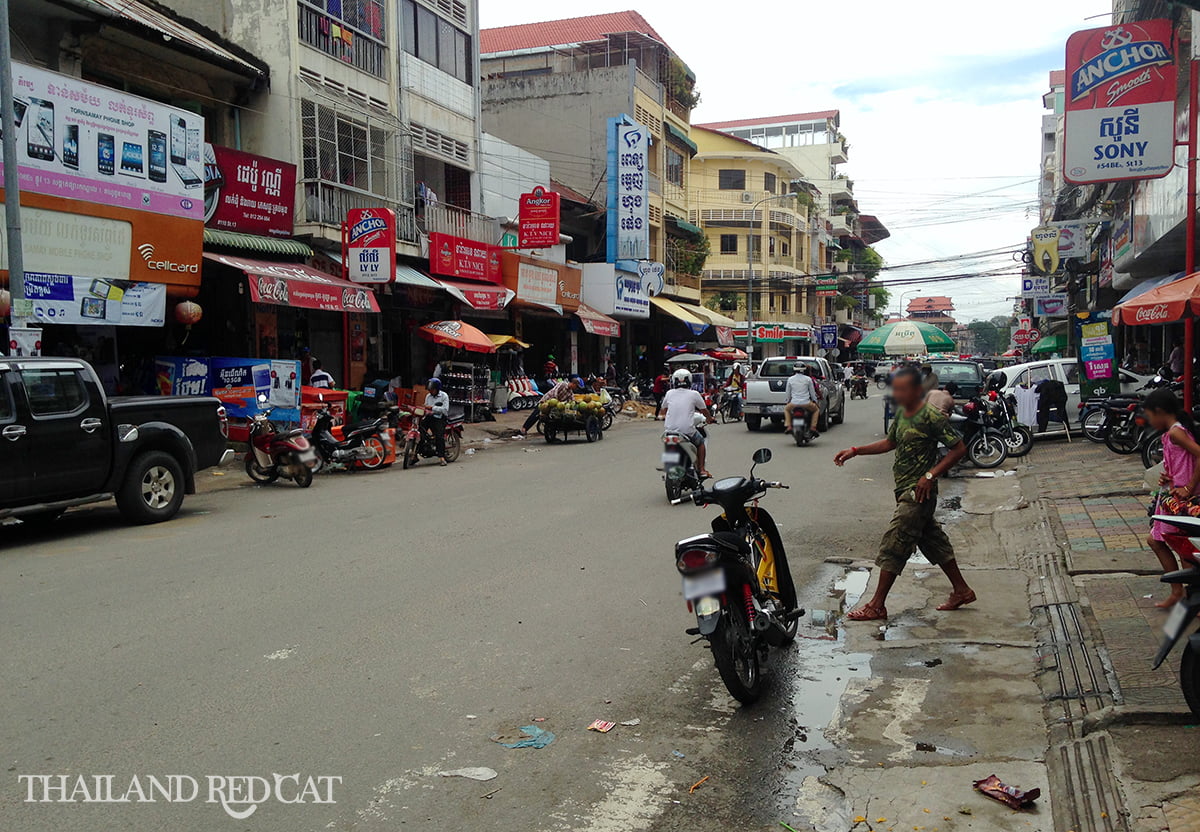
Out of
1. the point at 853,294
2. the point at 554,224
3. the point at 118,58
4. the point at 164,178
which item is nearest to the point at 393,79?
the point at 554,224

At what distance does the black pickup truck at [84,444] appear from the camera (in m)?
9.40

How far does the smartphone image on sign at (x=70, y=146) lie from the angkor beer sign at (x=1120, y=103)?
Result: 14.6m

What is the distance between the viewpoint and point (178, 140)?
16359 millimetres

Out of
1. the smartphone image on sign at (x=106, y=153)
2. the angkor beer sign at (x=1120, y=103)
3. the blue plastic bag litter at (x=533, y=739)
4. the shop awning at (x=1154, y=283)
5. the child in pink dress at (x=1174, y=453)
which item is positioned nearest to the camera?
the blue plastic bag litter at (x=533, y=739)

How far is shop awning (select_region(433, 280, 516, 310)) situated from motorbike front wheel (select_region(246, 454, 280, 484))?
1050cm

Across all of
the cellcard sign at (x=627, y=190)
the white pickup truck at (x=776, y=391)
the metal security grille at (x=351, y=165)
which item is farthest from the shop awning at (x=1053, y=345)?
the metal security grille at (x=351, y=165)

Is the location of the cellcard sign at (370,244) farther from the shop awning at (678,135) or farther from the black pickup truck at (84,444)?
the shop awning at (678,135)

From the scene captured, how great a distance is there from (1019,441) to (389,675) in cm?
1443

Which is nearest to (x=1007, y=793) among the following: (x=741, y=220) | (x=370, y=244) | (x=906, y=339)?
(x=370, y=244)

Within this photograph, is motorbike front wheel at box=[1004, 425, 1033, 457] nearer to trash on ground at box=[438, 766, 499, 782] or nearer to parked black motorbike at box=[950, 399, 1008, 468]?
parked black motorbike at box=[950, 399, 1008, 468]

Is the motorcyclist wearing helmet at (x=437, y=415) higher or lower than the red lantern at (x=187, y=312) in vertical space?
lower

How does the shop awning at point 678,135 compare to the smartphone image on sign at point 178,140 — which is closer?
the smartphone image on sign at point 178,140

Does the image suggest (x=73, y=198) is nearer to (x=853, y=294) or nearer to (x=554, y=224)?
(x=554, y=224)

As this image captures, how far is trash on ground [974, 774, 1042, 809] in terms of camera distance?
12.8 feet
